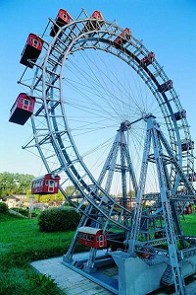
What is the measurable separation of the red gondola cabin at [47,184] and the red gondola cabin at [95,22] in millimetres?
9318

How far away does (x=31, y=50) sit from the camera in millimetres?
10953

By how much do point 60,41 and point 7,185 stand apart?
2688 inches

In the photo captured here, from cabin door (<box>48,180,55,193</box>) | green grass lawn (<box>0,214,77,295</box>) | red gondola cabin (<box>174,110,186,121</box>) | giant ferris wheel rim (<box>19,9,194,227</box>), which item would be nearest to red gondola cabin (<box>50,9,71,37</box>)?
giant ferris wheel rim (<box>19,9,194,227</box>)

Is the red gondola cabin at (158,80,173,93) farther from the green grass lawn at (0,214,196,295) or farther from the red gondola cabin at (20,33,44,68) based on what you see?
the green grass lawn at (0,214,196,295)

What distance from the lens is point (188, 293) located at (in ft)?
28.9

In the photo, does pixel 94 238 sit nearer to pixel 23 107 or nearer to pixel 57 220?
pixel 23 107

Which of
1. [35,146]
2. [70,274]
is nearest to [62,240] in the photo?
[70,274]

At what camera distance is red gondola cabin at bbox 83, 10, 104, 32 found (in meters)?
13.0

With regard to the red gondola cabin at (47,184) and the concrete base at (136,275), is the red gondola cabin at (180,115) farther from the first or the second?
the red gondola cabin at (47,184)

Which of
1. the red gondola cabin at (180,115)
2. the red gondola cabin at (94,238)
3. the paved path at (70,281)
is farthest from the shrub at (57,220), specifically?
the red gondola cabin at (180,115)

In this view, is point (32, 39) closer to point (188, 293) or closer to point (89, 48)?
point (89, 48)

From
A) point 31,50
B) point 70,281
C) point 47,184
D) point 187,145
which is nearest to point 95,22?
point 31,50

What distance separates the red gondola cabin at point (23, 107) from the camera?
9.75 meters

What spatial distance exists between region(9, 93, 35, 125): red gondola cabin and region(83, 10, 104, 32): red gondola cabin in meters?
6.20
